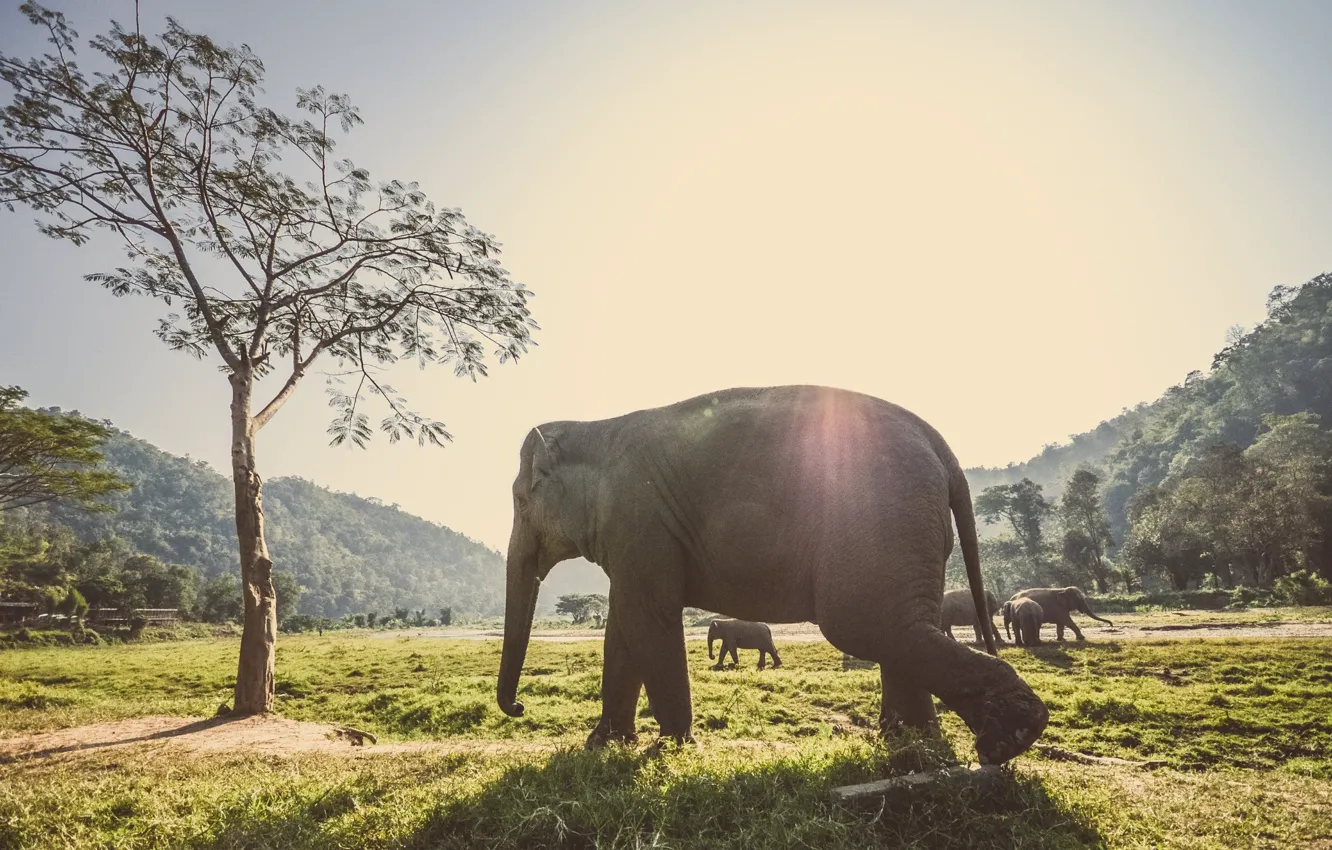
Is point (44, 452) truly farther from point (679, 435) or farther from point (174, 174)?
point (679, 435)

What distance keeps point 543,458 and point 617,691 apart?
2.44 metres

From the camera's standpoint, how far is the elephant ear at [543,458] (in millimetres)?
6816

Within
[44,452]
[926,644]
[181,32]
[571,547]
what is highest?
[181,32]

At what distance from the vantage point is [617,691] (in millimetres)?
5926

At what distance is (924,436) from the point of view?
512cm

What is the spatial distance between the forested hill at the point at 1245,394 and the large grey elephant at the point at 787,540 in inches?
3785

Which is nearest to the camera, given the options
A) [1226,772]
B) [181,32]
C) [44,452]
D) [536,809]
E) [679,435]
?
[536,809]

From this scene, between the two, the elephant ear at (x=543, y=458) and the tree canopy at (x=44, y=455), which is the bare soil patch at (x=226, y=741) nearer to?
the elephant ear at (x=543, y=458)

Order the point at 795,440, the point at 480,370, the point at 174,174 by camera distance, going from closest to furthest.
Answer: the point at 795,440 < the point at 174,174 < the point at 480,370

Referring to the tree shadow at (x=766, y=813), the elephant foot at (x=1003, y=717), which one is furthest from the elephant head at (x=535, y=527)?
the elephant foot at (x=1003, y=717)

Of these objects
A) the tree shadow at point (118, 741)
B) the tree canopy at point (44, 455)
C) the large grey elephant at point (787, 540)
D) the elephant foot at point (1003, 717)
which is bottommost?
the tree shadow at point (118, 741)

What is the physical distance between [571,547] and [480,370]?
8844mm

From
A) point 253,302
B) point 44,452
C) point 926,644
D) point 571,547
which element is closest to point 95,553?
point 44,452

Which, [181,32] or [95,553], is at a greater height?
[181,32]
